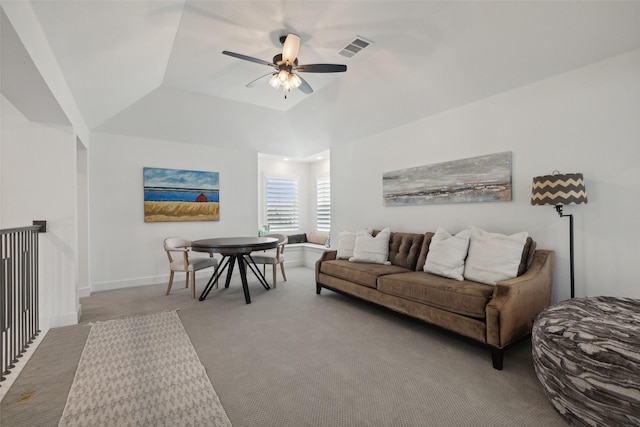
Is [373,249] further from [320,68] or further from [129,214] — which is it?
[129,214]

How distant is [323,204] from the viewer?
765 cm

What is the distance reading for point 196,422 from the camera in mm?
1748

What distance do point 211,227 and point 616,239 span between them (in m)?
5.67

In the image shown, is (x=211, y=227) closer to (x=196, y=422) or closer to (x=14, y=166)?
(x=14, y=166)

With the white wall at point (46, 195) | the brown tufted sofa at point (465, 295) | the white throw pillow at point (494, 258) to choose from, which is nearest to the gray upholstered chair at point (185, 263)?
the white wall at point (46, 195)

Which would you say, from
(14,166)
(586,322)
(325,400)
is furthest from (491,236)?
(14,166)

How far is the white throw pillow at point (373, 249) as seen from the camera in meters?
4.20

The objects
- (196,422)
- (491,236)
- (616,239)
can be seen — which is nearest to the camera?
(196,422)

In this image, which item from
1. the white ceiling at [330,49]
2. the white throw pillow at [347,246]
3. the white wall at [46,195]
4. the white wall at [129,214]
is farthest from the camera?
the white wall at [129,214]

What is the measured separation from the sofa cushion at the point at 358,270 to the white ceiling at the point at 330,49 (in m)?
2.22

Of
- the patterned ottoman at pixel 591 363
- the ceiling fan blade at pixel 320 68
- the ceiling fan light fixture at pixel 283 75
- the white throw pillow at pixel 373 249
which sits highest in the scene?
the ceiling fan blade at pixel 320 68

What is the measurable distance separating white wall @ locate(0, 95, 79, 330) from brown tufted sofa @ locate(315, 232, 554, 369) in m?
3.27

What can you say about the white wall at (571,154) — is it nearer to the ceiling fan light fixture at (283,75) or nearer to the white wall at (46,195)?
the ceiling fan light fixture at (283,75)

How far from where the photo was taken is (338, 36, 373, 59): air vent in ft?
10.9
